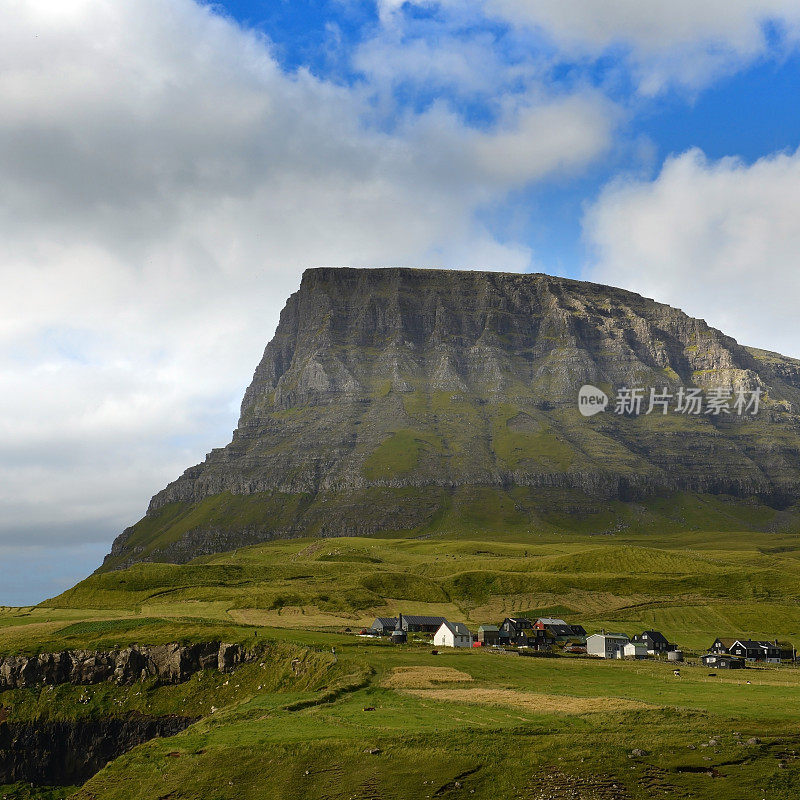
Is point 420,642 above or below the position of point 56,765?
above

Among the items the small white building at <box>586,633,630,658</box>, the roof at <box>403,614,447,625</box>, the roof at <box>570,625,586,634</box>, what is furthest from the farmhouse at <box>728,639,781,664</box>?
the roof at <box>403,614,447,625</box>

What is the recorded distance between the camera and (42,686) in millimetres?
95438

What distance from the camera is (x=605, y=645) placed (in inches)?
4619

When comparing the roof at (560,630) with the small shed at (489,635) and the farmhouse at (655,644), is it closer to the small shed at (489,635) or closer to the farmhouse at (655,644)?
the small shed at (489,635)

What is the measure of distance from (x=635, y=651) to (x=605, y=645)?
4688 millimetres

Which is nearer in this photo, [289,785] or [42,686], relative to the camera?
[289,785]

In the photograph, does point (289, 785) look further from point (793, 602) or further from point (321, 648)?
point (793, 602)

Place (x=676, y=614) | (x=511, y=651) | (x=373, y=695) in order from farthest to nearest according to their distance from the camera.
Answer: (x=676, y=614)
(x=511, y=651)
(x=373, y=695)

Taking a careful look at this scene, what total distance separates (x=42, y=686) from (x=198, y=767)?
188 ft

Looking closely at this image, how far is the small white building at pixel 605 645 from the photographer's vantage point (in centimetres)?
11675

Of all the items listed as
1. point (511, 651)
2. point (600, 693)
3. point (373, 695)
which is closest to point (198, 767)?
point (373, 695)

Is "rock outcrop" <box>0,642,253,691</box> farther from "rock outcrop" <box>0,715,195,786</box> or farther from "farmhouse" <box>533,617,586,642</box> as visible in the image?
"farmhouse" <box>533,617,586,642</box>

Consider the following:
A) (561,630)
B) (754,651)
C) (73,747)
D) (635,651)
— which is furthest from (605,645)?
(73,747)

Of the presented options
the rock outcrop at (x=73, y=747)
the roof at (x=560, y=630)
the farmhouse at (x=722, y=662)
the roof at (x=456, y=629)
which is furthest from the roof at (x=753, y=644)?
the rock outcrop at (x=73, y=747)
